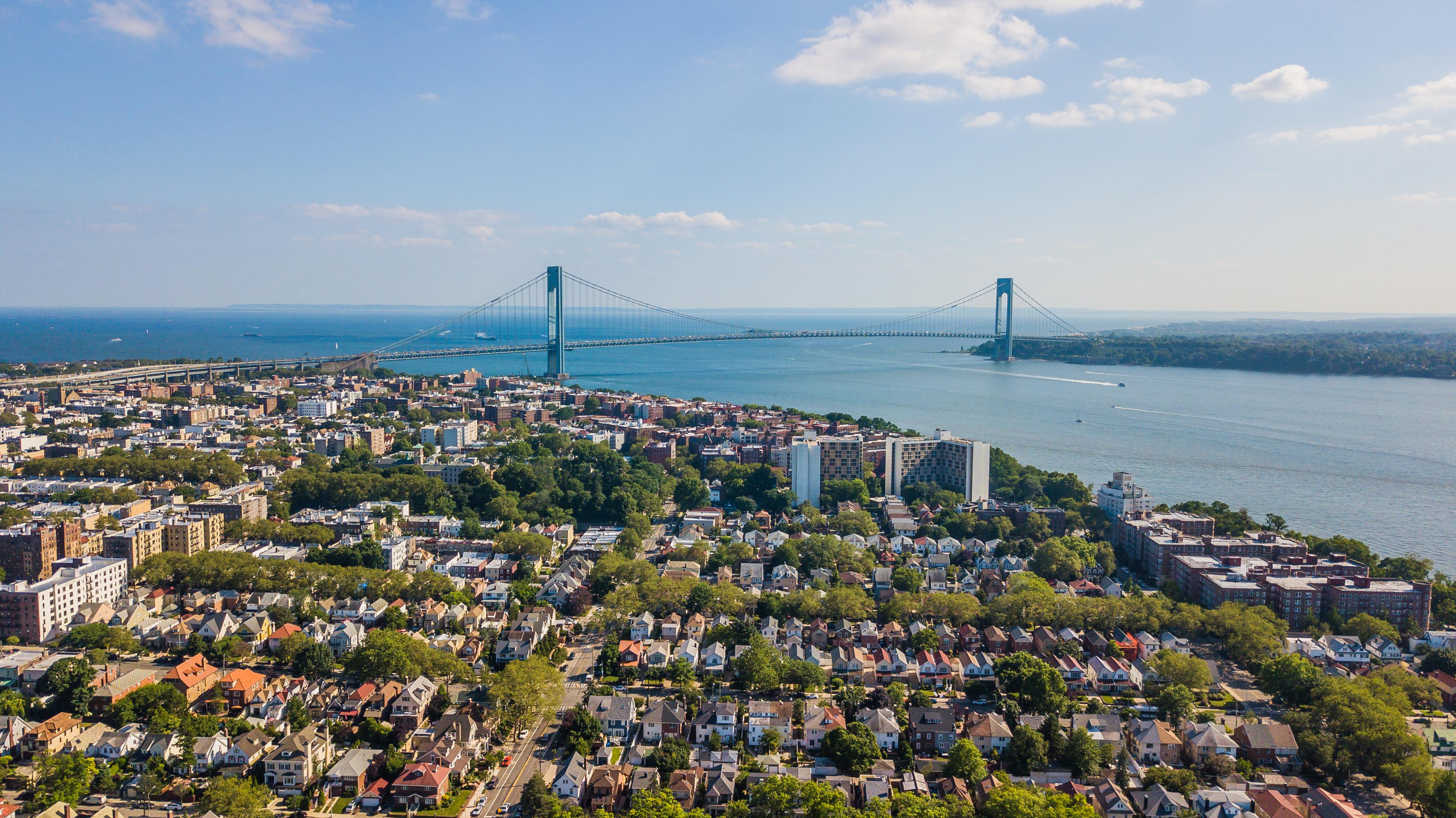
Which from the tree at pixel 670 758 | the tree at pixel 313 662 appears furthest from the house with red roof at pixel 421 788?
the tree at pixel 313 662

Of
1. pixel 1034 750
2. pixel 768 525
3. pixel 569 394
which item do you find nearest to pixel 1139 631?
pixel 1034 750

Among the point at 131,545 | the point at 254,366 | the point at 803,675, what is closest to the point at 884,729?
the point at 803,675

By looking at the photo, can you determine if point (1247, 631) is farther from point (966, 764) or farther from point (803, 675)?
point (803, 675)

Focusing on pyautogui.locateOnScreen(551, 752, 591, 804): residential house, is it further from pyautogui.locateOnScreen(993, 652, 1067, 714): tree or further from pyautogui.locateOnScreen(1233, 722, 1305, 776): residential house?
pyautogui.locateOnScreen(1233, 722, 1305, 776): residential house

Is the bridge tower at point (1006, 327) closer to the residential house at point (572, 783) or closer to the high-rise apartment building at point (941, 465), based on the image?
the high-rise apartment building at point (941, 465)

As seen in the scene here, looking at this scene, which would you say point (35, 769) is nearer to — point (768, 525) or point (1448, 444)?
point (768, 525)

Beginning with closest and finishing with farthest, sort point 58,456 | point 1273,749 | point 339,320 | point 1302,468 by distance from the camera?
point 1273,749 → point 58,456 → point 1302,468 → point 339,320
